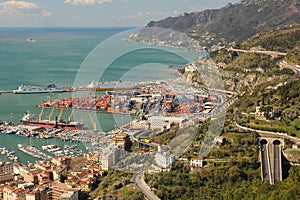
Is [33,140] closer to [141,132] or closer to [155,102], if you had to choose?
[141,132]

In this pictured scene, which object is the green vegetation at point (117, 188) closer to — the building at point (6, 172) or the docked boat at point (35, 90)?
the building at point (6, 172)

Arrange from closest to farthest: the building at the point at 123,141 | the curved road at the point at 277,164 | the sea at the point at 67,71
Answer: the curved road at the point at 277,164, the building at the point at 123,141, the sea at the point at 67,71

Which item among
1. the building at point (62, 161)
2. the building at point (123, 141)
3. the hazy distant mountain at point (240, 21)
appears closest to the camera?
the building at point (123, 141)

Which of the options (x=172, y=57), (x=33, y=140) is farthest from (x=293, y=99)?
(x=172, y=57)

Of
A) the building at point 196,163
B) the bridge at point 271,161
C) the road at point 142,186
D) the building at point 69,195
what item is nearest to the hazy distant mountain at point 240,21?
the bridge at point 271,161

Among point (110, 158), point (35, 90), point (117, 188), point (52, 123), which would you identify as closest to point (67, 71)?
point (35, 90)

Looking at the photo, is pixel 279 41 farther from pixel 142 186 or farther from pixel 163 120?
pixel 142 186
